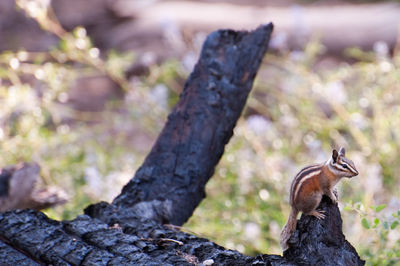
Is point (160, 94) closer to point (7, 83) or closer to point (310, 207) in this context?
point (310, 207)

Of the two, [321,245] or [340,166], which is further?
[340,166]

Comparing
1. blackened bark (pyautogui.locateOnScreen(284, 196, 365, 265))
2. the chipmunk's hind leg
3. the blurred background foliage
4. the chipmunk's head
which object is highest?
the blurred background foliage

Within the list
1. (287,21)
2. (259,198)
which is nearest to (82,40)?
(259,198)

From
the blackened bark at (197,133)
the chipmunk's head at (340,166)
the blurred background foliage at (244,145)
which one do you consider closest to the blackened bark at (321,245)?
the chipmunk's head at (340,166)

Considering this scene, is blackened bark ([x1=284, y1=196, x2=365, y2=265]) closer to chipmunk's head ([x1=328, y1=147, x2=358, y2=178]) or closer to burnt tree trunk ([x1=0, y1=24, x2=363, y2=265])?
burnt tree trunk ([x1=0, y1=24, x2=363, y2=265])

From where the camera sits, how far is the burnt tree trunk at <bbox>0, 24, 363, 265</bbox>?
4.60ft

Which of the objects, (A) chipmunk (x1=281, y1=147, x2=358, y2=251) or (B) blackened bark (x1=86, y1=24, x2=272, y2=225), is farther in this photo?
(B) blackened bark (x1=86, y1=24, x2=272, y2=225)

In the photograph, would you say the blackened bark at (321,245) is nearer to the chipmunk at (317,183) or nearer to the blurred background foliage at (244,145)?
the chipmunk at (317,183)

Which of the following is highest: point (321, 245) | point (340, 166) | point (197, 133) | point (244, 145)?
point (244, 145)

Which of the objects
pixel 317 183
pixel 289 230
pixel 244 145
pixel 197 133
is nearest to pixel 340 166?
pixel 317 183

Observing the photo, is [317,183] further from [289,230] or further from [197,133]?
[197,133]

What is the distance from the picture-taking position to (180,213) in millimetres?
1874

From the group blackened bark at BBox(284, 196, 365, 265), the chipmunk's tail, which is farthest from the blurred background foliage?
blackened bark at BBox(284, 196, 365, 265)

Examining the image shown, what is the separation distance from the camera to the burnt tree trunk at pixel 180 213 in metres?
1.40
